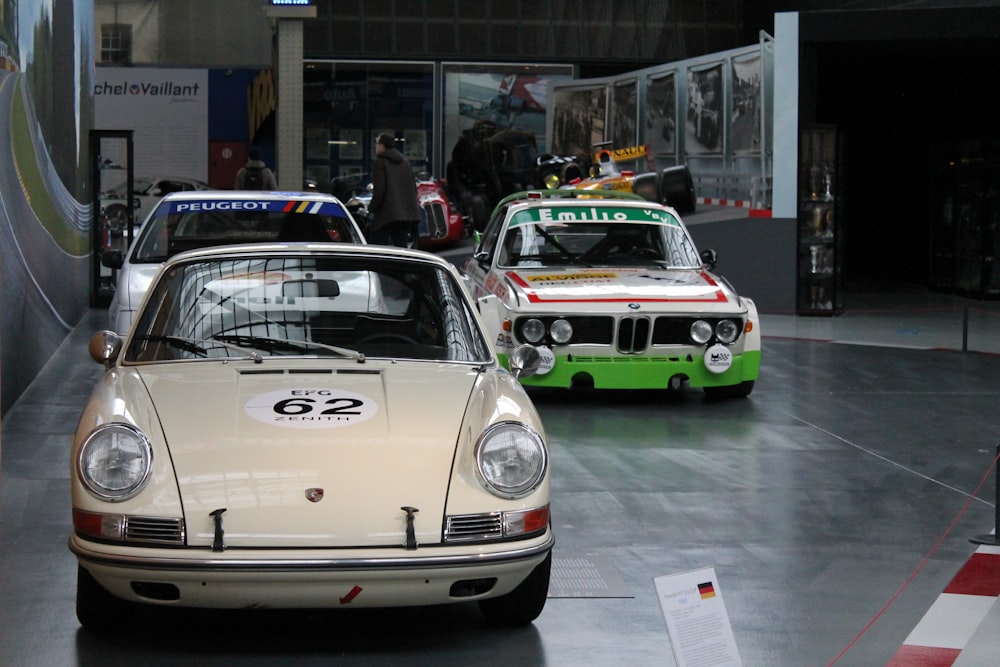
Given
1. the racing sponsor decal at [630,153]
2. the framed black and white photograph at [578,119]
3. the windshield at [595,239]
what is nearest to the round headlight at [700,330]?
the windshield at [595,239]

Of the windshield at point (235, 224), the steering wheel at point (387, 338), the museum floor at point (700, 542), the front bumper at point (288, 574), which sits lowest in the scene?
the museum floor at point (700, 542)

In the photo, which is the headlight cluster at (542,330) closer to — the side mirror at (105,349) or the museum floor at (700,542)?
the museum floor at (700,542)

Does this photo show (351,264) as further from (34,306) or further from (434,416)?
(34,306)

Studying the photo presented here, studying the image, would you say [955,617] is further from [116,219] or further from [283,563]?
[116,219]

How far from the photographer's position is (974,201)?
64.1 feet

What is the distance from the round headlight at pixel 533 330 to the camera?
953 centimetres

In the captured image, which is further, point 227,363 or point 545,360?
point 545,360

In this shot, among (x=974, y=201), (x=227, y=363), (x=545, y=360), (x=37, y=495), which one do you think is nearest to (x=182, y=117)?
(x=974, y=201)

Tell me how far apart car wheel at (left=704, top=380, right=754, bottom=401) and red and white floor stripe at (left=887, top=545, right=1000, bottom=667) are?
422cm

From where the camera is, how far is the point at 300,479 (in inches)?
170

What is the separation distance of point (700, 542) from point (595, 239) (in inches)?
201

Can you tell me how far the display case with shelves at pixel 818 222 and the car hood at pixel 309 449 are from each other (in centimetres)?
1255

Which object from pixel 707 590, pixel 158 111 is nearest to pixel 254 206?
Answer: pixel 707 590

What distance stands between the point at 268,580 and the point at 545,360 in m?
5.50
